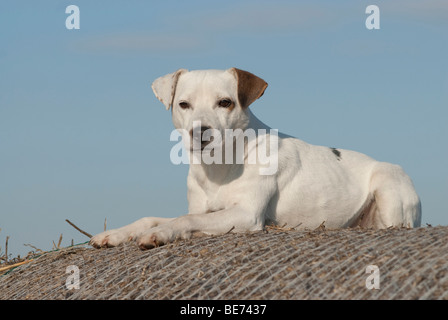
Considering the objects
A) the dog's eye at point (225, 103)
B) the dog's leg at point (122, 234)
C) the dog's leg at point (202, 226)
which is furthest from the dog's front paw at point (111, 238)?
the dog's eye at point (225, 103)

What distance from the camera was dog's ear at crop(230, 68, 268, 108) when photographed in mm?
6250

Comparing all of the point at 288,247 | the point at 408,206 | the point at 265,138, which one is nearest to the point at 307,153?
the point at 265,138

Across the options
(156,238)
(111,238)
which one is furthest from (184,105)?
(111,238)

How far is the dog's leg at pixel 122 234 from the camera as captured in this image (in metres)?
6.33

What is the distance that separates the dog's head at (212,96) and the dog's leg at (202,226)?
629 mm

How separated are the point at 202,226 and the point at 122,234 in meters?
0.89

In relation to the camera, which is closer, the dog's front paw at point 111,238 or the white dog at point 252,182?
the white dog at point 252,182

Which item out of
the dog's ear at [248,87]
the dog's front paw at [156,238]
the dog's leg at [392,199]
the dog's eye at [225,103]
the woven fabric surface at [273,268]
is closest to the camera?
the woven fabric surface at [273,268]

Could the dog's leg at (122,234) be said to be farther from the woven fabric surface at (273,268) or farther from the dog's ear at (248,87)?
the dog's ear at (248,87)

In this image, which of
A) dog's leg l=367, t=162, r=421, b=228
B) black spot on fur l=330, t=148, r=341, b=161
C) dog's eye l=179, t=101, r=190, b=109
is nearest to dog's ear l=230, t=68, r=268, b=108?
dog's eye l=179, t=101, r=190, b=109

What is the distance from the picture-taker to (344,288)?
448 centimetres

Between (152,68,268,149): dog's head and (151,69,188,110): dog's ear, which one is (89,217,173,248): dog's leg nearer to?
(152,68,268,149): dog's head

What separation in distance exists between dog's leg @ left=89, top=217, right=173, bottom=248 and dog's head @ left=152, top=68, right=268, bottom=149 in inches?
38.4

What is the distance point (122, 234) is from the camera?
251 inches
